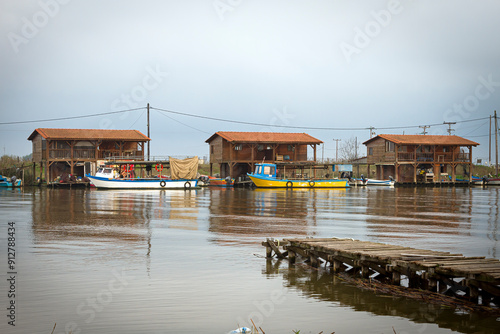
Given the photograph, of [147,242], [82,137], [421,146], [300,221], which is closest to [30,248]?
[147,242]

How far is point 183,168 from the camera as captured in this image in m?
55.5

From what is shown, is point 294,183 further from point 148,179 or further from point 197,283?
point 197,283

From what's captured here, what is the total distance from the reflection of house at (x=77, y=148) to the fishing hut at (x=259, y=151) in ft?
29.8

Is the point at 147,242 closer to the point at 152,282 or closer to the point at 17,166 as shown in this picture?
the point at 152,282

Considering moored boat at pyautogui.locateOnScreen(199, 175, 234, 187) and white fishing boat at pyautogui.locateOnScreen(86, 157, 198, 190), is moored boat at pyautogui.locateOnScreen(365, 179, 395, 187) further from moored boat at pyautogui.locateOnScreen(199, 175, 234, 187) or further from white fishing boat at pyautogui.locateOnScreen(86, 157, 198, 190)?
white fishing boat at pyautogui.locateOnScreen(86, 157, 198, 190)

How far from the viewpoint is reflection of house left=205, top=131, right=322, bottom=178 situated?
6184 cm

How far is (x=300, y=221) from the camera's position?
2167cm

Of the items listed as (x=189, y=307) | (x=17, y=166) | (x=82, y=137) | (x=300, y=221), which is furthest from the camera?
(x=17, y=166)

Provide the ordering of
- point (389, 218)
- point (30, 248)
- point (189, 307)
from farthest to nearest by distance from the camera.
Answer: point (389, 218)
point (30, 248)
point (189, 307)

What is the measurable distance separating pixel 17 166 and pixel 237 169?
25.6m

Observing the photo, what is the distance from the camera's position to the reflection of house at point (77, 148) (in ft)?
189

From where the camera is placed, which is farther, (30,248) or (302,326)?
(30,248)

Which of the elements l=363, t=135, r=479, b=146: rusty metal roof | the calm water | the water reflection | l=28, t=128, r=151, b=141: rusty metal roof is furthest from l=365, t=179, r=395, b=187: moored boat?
the water reflection

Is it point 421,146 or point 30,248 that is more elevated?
point 421,146
